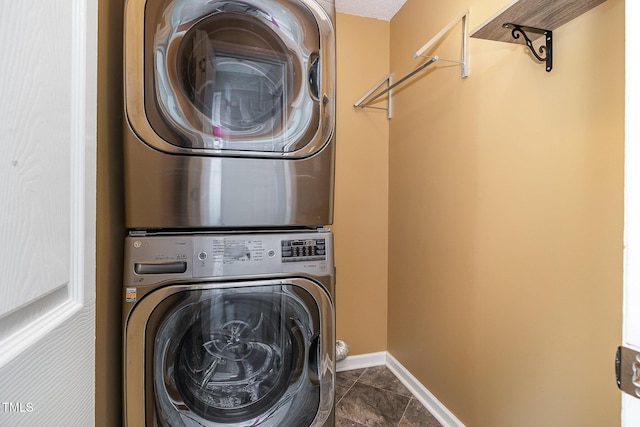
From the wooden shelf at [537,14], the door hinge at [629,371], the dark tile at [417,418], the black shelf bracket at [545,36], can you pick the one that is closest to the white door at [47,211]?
the door hinge at [629,371]

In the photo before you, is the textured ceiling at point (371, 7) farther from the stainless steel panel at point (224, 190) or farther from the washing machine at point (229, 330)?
the washing machine at point (229, 330)

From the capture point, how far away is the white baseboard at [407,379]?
1614mm

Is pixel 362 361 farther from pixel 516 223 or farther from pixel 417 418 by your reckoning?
pixel 516 223

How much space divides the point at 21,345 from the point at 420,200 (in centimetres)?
181

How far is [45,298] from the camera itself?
16.1 inches

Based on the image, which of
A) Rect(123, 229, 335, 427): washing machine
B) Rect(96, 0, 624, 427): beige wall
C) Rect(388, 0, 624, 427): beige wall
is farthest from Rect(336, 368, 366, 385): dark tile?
Rect(123, 229, 335, 427): washing machine

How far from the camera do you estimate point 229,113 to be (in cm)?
110

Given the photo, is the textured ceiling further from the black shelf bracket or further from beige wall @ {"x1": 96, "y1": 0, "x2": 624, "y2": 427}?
the black shelf bracket

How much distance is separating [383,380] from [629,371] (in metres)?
1.75

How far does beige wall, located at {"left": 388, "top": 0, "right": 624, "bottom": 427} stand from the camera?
3.05ft

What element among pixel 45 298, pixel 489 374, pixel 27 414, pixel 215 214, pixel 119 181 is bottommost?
pixel 489 374

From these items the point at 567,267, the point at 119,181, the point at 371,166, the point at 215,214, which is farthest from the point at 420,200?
the point at 119,181

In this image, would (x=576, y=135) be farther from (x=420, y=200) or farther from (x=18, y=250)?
(x=18, y=250)

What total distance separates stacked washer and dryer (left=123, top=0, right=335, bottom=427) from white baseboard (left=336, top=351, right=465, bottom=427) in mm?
831
